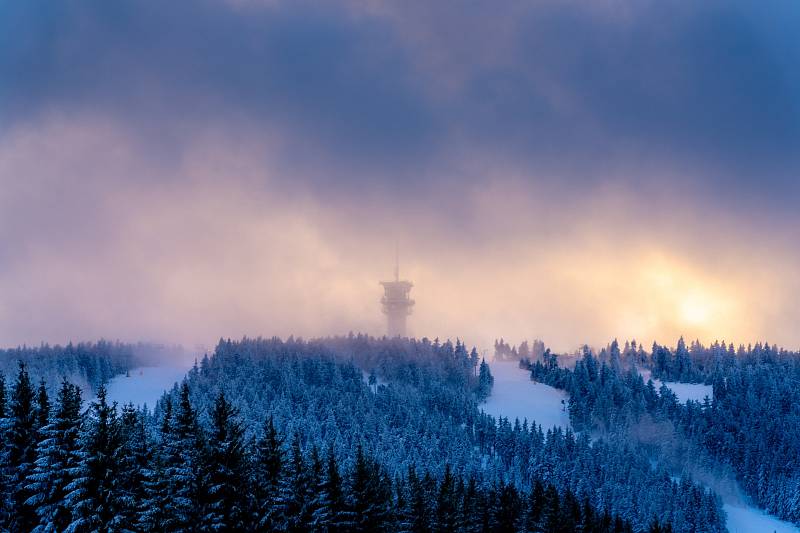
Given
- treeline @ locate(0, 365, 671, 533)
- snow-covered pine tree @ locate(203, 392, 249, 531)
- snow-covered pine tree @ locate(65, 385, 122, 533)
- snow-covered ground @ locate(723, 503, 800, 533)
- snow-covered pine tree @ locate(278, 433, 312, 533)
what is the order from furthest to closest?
snow-covered ground @ locate(723, 503, 800, 533), snow-covered pine tree @ locate(278, 433, 312, 533), snow-covered pine tree @ locate(203, 392, 249, 531), treeline @ locate(0, 365, 671, 533), snow-covered pine tree @ locate(65, 385, 122, 533)

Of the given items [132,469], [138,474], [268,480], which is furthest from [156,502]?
[268,480]

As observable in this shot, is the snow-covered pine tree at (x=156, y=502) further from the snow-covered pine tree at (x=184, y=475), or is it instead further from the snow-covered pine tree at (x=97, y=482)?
the snow-covered pine tree at (x=97, y=482)

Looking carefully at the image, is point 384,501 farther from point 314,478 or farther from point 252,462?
point 252,462

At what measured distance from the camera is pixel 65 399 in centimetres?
4962

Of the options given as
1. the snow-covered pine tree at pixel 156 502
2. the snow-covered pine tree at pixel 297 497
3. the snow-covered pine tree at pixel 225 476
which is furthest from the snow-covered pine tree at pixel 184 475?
the snow-covered pine tree at pixel 297 497

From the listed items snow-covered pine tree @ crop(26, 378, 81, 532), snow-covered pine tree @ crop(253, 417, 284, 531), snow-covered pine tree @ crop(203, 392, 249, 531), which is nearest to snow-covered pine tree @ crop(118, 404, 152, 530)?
snow-covered pine tree @ crop(26, 378, 81, 532)

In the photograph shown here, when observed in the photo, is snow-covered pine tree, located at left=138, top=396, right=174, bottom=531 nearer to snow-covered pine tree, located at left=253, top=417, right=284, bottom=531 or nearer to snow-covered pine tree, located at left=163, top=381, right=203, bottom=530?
snow-covered pine tree, located at left=163, top=381, right=203, bottom=530

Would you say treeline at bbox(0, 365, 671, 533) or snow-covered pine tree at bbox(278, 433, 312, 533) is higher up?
treeline at bbox(0, 365, 671, 533)

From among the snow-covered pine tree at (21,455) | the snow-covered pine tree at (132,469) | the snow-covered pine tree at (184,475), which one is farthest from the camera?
the snow-covered pine tree at (21,455)

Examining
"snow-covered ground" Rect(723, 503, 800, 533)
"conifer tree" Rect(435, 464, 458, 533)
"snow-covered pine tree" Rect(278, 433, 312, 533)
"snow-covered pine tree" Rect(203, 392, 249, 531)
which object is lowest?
"snow-covered ground" Rect(723, 503, 800, 533)

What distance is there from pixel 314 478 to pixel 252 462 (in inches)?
311

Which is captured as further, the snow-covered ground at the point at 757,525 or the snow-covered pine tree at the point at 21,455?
the snow-covered ground at the point at 757,525

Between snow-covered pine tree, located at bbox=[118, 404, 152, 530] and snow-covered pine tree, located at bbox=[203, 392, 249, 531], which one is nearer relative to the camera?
snow-covered pine tree, located at bbox=[118, 404, 152, 530]

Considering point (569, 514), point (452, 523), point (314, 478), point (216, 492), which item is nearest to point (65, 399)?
point (216, 492)
